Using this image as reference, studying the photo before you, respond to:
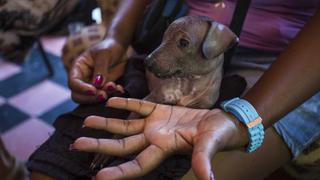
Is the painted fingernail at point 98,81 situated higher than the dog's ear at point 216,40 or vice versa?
the dog's ear at point 216,40

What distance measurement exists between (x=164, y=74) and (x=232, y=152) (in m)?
0.18

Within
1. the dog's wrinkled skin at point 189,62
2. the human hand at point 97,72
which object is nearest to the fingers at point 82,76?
the human hand at point 97,72

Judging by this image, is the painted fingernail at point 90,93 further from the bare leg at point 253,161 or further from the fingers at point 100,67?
the bare leg at point 253,161

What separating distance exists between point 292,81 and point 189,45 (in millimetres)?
187

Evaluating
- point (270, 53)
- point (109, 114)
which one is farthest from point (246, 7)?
point (109, 114)

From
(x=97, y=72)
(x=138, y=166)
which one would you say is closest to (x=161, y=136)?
(x=138, y=166)

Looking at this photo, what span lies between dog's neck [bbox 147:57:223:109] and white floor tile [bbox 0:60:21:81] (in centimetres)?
133

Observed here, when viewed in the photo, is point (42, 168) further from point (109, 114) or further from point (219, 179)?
point (219, 179)

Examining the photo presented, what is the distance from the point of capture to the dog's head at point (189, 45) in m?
0.63

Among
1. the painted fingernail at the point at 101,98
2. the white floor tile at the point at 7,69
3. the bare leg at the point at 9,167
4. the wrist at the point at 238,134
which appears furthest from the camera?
the white floor tile at the point at 7,69

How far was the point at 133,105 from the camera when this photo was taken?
666 mm

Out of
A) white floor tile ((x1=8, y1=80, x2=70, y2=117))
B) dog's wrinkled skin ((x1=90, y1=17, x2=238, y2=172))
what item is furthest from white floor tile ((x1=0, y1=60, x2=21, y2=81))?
dog's wrinkled skin ((x1=90, y1=17, x2=238, y2=172))

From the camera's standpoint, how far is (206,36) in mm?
634

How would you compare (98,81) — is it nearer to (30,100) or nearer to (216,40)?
(216,40)
